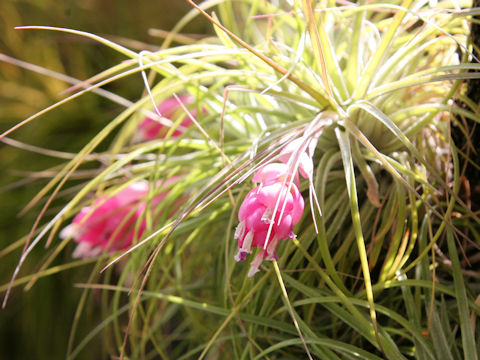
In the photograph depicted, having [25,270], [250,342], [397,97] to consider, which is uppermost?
[397,97]

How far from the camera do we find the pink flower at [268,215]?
0.32 m

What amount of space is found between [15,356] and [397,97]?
86 centimetres

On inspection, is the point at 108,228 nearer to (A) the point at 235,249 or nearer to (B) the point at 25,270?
(A) the point at 235,249

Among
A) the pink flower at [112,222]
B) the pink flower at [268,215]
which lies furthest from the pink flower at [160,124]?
the pink flower at [268,215]

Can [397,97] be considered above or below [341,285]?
above

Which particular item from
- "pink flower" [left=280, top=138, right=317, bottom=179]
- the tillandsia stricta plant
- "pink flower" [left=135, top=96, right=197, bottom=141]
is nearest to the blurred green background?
"pink flower" [left=135, top=96, right=197, bottom=141]

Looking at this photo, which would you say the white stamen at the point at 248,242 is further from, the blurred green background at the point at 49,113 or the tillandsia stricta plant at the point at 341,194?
the blurred green background at the point at 49,113

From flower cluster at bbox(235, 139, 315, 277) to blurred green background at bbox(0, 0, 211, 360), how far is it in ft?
2.05

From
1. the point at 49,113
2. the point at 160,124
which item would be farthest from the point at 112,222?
the point at 49,113

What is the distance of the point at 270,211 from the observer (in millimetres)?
316

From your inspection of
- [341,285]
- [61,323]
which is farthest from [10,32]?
[341,285]

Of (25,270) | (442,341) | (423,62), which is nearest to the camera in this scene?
(442,341)

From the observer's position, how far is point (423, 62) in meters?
0.53

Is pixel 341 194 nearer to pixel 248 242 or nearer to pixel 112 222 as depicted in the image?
pixel 248 242
